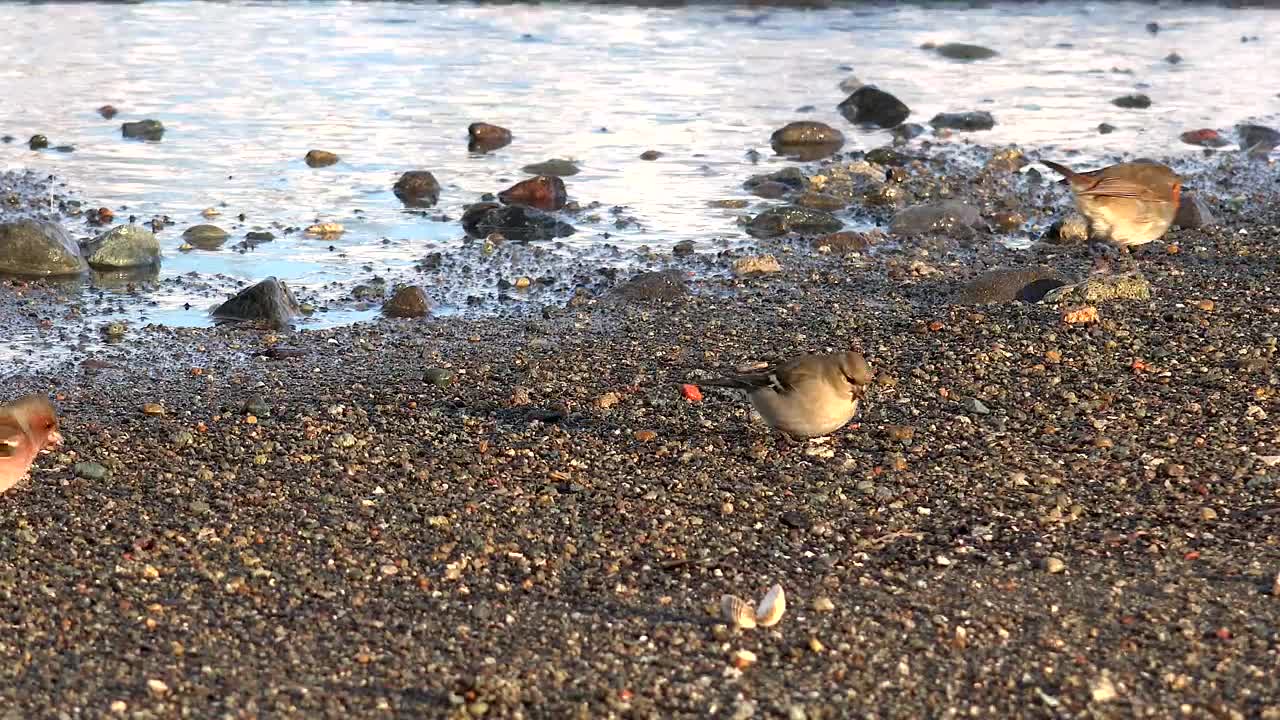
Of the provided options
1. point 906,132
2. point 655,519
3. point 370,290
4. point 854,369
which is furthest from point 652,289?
point 906,132

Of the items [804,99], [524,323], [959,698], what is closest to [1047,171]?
[804,99]

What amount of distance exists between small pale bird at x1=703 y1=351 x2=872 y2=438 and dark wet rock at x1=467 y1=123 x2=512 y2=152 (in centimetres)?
771

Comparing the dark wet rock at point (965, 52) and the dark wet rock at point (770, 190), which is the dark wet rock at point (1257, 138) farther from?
the dark wet rock at point (965, 52)

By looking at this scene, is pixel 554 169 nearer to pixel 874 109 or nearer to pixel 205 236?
pixel 205 236

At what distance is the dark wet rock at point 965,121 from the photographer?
50.6ft

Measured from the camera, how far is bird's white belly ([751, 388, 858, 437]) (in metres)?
6.84

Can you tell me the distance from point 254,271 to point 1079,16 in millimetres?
15992

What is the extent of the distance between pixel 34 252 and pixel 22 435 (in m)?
4.47

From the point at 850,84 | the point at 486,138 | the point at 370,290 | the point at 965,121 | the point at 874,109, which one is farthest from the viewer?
the point at 850,84

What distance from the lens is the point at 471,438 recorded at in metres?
7.29

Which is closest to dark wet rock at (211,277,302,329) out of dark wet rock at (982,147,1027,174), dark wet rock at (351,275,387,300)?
dark wet rock at (351,275,387,300)

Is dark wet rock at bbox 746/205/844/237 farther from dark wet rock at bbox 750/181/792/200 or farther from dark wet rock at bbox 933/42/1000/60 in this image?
dark wet rock at bbox 933/42/1000/60

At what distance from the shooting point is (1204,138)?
1498 cm

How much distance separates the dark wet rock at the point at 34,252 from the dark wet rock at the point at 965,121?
8.06m
